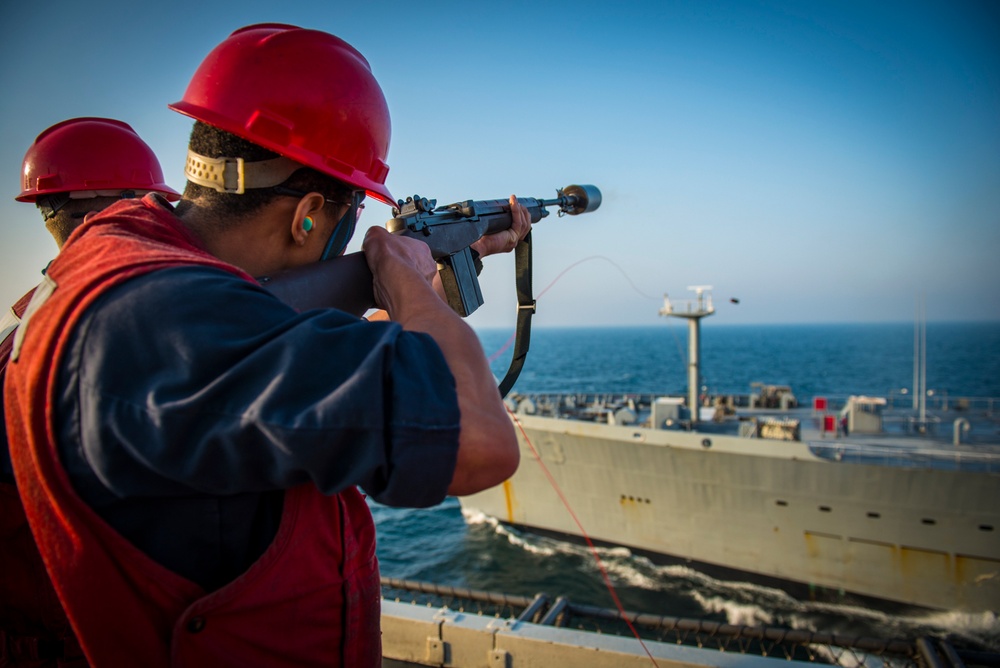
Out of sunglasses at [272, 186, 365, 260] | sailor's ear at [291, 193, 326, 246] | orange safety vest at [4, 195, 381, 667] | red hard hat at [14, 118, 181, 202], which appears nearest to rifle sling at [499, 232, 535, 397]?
sunglasses at [272, 186, 365, 260]

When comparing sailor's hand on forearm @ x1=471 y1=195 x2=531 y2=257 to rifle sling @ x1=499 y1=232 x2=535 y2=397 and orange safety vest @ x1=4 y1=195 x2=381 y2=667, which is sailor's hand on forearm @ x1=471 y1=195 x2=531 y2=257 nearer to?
rifle sling @ x1=499 y1=232 x2=535 y2=397

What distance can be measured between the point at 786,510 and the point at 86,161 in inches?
714

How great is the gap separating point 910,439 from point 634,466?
29.6 feet

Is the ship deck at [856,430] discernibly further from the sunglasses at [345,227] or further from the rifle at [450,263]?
the sunglasses at [345,227]

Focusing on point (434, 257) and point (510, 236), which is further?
point (510, 236)

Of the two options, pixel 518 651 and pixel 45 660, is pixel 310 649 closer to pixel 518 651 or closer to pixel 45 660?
pixel 45 660

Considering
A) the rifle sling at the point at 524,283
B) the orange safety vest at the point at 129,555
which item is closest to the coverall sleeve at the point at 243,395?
the orange safety vest at the point at 129,555

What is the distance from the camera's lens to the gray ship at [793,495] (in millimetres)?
15086

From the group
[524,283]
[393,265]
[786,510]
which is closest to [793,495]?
[786,510]

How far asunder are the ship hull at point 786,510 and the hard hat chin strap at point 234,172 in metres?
14.5

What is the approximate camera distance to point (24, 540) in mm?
1666

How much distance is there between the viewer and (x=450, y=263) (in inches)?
105

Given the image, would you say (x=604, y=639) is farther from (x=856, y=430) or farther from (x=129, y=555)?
(x=856, y=430)

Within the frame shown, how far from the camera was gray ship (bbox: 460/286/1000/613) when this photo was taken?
15.1 meters
